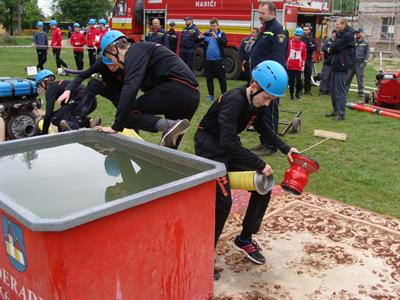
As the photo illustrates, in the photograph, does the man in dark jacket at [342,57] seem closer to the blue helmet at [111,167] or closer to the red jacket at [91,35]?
the blue helmet at [111,167]

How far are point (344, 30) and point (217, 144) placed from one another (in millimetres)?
6074

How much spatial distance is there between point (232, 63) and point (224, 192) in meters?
12.1

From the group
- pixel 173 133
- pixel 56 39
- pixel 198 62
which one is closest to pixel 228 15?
pixel 198 62

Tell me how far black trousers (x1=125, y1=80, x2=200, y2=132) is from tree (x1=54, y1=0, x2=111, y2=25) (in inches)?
2153

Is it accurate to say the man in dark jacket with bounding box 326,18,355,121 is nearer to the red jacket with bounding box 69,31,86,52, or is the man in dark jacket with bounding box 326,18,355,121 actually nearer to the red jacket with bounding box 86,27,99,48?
the red jacket with bounding box 69,31,86,52

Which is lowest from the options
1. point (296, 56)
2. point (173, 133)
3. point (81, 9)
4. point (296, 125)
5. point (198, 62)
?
point (296, 125)

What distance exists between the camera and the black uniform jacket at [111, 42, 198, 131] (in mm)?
3617

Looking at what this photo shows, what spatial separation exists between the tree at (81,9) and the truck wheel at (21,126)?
169 feet

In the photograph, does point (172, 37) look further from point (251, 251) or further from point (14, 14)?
point (14, 14)

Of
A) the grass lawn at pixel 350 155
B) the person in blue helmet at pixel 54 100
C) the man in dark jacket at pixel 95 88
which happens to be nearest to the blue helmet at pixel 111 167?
the man in dark jacket at pixel 95 88

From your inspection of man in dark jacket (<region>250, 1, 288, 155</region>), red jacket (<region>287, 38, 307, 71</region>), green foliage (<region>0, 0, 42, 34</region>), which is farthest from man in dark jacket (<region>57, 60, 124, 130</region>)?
green foliage (<region>0, 0, 42, 34</region>)

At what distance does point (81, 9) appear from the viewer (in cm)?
5619

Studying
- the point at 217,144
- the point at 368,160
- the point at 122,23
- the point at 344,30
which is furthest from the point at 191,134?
the point at 122,23

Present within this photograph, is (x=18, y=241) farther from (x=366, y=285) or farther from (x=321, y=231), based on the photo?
(x=321, y=231)
